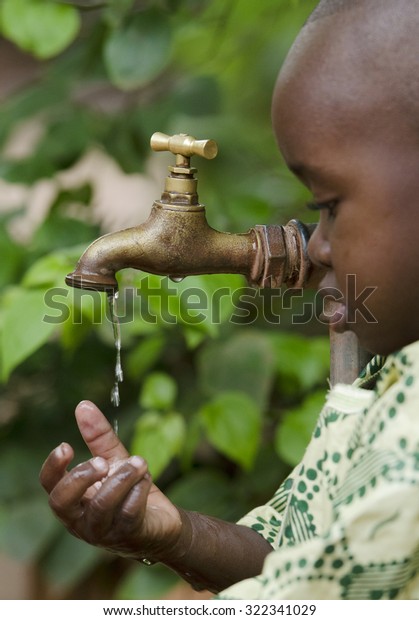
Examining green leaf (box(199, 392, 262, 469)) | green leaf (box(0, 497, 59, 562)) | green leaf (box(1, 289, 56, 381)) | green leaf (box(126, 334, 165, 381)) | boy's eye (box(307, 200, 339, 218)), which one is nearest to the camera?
boy's eye (box(307, 200, 339, 218))

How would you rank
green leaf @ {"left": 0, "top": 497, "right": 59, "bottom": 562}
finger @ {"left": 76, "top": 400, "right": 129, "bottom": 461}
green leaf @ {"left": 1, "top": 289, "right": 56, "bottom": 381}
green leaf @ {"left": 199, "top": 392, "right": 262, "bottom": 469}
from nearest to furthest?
finger @ {"left": 76, "top": 400, "right": 129, "bottom": 461} < green leaf @ {"left": 1, "top": 289, "right": 56, "bottom": 381} < green leaf @ {"left": 199, "top": 392, "right": 262, "bottom": 469} < green leaf @ {"left": 0, "top": 497, "right": 59, "bottom": 562}

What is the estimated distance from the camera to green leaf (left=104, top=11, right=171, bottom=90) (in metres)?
1.44

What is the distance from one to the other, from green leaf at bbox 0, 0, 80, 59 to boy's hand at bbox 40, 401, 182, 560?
823mm

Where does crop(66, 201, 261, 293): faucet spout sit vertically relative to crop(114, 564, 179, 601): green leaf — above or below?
above

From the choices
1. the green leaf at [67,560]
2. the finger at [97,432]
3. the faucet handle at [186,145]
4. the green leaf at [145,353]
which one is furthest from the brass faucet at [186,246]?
the green leaf at [67,560]

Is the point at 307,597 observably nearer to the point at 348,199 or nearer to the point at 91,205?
the point at 348,199

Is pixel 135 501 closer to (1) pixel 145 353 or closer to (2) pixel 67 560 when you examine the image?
(1) pixel 145 353

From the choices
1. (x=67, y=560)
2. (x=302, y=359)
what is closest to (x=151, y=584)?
(x=67, y=560)

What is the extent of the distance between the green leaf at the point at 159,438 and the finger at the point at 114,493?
27.5 inches

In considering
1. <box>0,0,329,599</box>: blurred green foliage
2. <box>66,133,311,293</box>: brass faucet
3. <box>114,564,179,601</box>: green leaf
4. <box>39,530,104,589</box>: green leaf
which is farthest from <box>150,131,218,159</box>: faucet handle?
<box>39,530,104,589</box>: green leaf

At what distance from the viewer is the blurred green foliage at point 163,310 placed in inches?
56.3

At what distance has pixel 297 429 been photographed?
142cm

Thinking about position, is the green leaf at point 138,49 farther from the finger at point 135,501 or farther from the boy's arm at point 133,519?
the finger at point 135,501

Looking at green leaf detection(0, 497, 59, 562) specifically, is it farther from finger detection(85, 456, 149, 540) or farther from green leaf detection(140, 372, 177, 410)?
finger detection(85, 456, 149, 540)
